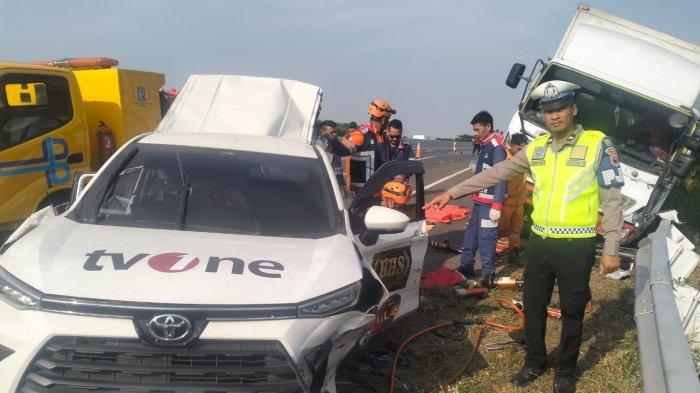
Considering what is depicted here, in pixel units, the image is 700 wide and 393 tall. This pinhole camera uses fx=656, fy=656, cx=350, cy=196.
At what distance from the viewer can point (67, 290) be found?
9.43 feet

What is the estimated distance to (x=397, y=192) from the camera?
7078mm

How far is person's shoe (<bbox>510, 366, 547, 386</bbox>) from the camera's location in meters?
4.48

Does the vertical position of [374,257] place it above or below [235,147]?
below

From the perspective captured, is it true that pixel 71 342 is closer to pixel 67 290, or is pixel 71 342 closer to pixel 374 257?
pixel 67 290

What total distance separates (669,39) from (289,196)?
7.95 meters

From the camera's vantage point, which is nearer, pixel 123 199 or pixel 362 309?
pixel 362 309

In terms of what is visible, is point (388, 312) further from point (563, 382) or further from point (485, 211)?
point (485, 211)

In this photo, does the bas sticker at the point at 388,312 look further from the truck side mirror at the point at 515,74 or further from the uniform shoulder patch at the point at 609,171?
the truck side mirror at the point at 515,74

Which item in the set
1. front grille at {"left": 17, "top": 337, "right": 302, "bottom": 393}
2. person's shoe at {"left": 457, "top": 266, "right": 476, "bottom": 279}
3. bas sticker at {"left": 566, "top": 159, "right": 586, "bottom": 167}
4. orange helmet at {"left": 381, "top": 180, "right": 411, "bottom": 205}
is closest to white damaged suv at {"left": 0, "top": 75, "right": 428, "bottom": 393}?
front grille at {"left": 17, "top": 337, "right": 302, "bottom": 393}

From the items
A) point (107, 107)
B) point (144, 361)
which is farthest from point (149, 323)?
point (107, 107)

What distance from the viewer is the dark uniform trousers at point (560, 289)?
4.20 m

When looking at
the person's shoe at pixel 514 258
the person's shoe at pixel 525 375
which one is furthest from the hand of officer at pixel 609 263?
the person's shoe at pixel 514 258

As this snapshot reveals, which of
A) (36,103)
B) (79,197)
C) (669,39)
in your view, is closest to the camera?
(79,197)

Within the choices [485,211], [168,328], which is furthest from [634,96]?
[168,328]
